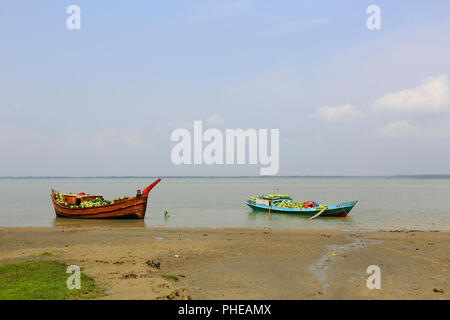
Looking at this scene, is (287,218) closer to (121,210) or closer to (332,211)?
(332,211)

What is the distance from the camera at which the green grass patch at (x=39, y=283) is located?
1046 centimetres

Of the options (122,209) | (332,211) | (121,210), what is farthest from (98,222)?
(332,211)

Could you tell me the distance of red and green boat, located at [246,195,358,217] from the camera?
39.1 m

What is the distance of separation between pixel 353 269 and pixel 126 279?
30.6 feet

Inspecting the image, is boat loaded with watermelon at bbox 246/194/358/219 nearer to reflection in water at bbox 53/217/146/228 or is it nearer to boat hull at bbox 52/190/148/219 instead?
boat hull at bbox 52/190/148/219

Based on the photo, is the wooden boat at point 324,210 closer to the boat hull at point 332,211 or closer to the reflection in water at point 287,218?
the boat hull at point 332,211

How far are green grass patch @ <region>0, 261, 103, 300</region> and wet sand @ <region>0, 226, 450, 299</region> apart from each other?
66cm

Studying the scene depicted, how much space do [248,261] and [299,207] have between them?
2508 centimetres

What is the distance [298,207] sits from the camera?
134ft

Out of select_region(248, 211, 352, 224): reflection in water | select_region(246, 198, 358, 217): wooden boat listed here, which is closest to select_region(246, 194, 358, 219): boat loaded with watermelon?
select_region(246, 198, 358, 217): wooden boat

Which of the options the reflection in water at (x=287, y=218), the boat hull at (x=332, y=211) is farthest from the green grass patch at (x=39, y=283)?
the boat hull at (x=332, y=211)
